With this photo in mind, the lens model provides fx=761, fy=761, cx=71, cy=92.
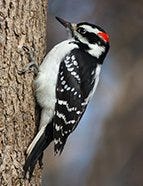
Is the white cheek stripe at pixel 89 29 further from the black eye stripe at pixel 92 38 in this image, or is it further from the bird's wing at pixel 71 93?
the bird's wing at pixel 71 93

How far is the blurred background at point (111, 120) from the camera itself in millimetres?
9773

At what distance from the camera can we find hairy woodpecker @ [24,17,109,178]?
15.9 ft

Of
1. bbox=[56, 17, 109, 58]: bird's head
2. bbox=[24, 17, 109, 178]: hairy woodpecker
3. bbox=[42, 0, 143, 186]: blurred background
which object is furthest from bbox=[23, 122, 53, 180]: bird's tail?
bbox=[42, 0, 143, 186]: blurred background

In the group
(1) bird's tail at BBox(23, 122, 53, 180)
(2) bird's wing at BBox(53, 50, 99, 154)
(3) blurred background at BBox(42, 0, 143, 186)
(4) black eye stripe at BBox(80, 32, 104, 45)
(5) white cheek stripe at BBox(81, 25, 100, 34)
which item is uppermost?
(5) white cheek stripe at BBox(81, 25, 100, 34)

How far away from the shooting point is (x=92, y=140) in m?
10.0

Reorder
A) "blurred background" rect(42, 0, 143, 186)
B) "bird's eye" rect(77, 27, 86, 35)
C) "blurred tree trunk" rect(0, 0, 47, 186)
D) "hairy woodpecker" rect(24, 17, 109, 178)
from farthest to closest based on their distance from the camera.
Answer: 1. "blurred background" rect(42, 0, 143, 186)
2. "bird's eye" rect(77, 27, 86, 35)
3. "hairy woodpecker" rect(24, 17, 109, 178)
4. "blurred tree trunk" rect(0, 0, 47, 186)

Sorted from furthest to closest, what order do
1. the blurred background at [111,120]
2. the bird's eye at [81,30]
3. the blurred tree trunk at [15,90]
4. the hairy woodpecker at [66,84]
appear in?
the blurred background at [111,120] → the bird's eye at [81,30] → the hairy woodpecker at [66,84] → the blurred tree trunk at [15,90]

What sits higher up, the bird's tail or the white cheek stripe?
the white cheek stripe

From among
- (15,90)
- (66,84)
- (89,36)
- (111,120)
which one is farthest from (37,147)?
(111,120)

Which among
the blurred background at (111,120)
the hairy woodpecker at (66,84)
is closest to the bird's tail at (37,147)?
the hairy woodpecker at (66,84)

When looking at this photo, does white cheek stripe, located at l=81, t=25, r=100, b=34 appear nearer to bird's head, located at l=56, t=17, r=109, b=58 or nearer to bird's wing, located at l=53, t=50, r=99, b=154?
bird's head, located at l=56, t=17, r=109, b=58

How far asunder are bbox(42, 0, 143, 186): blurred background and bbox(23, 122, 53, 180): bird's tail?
4.83 meters

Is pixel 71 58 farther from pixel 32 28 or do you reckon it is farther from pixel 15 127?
pixel 15 127

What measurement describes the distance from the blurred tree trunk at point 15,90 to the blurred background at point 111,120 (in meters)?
4.90
